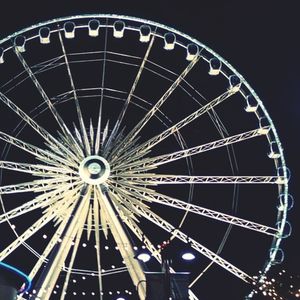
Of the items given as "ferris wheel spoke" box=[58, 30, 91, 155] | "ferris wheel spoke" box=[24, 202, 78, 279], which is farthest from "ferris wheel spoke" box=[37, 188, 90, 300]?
"ferris wheel spoke" box=[58, 30, 91, 155]

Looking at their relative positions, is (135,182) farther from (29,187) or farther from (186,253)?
(186,253)

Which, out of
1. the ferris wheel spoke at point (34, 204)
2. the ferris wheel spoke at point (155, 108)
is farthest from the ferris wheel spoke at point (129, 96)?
the ferris wheel spoke at point (34, 204)

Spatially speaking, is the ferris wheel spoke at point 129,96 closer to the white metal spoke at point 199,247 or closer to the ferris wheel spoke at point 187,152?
the ferris wheel spoke at point 187,152

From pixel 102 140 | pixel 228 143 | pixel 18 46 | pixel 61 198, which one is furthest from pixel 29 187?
pixel 228 143

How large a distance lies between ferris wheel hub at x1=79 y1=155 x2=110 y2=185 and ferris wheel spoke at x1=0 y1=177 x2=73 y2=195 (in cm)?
40

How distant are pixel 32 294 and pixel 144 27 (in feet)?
28.3

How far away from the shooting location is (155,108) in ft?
61.8

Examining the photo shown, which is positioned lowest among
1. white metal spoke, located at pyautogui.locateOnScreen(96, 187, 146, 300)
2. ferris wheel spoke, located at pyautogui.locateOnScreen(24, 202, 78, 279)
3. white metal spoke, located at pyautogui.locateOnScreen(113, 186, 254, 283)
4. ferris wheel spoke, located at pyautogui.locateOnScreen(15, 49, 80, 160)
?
ferris wheel spoke, located at pyautogui.locateOnScreen(24, 202, 78, 279)

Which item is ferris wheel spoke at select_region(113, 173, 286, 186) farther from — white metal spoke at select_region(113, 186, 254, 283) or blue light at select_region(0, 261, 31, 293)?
blue light at select_region(0, 261, 31, 293)

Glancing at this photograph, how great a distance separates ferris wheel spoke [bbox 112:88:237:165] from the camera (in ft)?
56.0

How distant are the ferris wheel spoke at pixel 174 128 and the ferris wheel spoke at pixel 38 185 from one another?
68.0 inches

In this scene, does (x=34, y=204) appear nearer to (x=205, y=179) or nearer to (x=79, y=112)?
(x=79, y=112)

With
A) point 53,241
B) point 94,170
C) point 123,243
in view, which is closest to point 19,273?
point 123,243

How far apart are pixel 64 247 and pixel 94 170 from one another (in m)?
2.27
